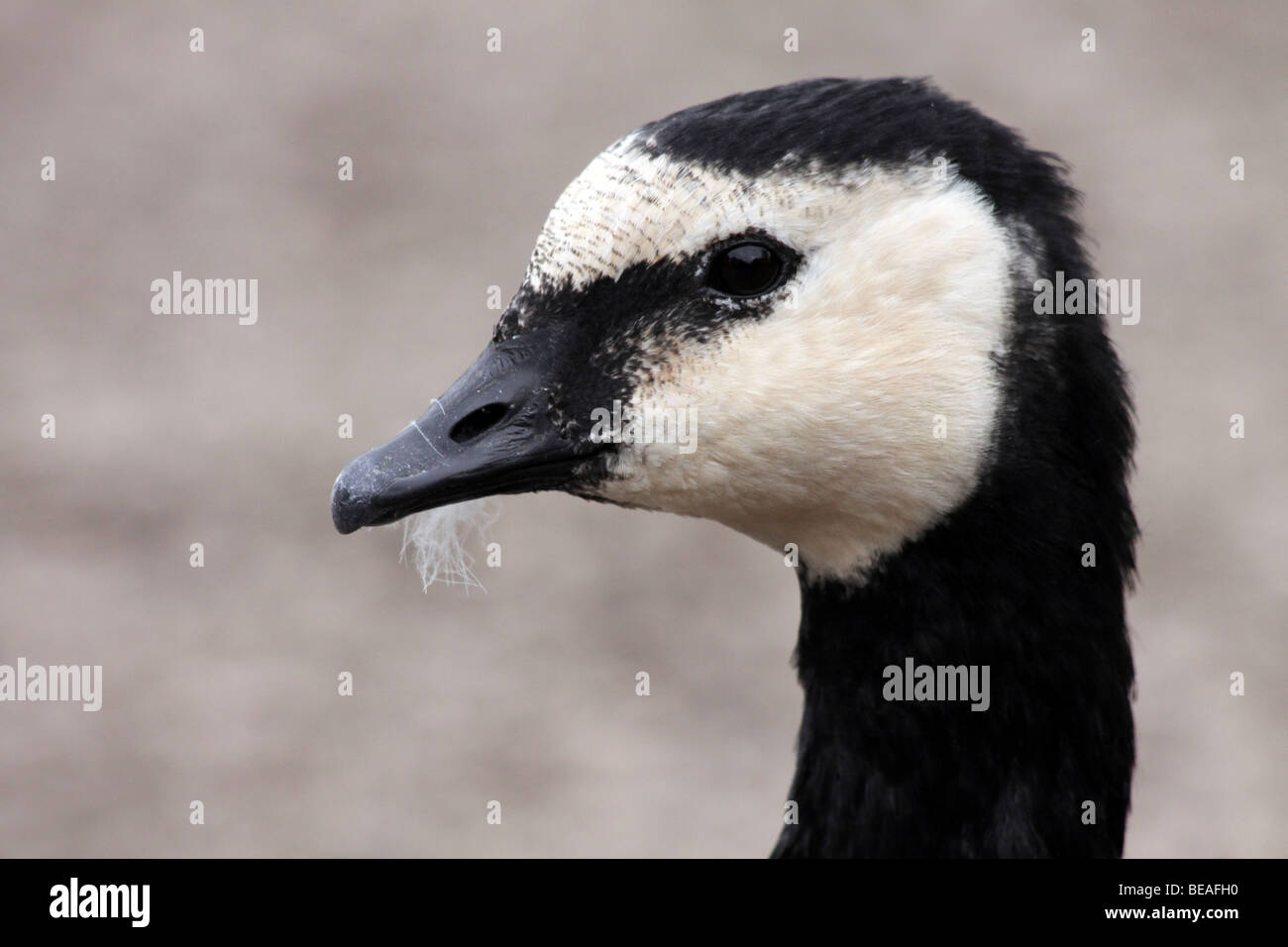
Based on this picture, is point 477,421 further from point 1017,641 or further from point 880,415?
point 1017,641

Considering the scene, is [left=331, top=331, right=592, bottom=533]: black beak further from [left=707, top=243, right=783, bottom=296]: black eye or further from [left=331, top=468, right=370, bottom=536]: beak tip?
[left=707, top=243, right=783, bottom=296]: black eye

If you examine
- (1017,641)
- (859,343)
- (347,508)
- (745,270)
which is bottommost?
(1017,641)

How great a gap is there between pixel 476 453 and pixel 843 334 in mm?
890

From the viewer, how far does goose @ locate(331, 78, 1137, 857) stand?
3668mm

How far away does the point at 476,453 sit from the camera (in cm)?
384

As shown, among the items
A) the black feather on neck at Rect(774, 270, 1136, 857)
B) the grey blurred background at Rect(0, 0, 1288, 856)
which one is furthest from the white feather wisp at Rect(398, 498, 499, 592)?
the grey blurred background at Rect(0, 0, 1288, 856)

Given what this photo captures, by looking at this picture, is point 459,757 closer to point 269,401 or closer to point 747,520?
point 269,401

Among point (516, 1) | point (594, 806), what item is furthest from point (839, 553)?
point (516, 1)

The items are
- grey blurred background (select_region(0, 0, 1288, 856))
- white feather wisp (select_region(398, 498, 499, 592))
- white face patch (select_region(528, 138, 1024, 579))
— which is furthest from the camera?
grey blurred background (select_region(0, 0, 1288, 856))

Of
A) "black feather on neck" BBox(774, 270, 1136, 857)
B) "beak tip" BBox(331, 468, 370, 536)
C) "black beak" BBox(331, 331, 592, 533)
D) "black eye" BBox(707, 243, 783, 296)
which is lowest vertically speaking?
"black feather on neck" BBox(774, 270, 1136, 857)

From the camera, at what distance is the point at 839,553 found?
3900mm

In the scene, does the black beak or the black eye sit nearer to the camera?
the black eye

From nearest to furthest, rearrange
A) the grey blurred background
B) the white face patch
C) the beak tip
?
1. the white face patch
2. the beak tip
3. the grey blurred background

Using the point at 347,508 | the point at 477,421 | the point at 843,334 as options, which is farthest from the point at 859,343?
the point at 347,508
